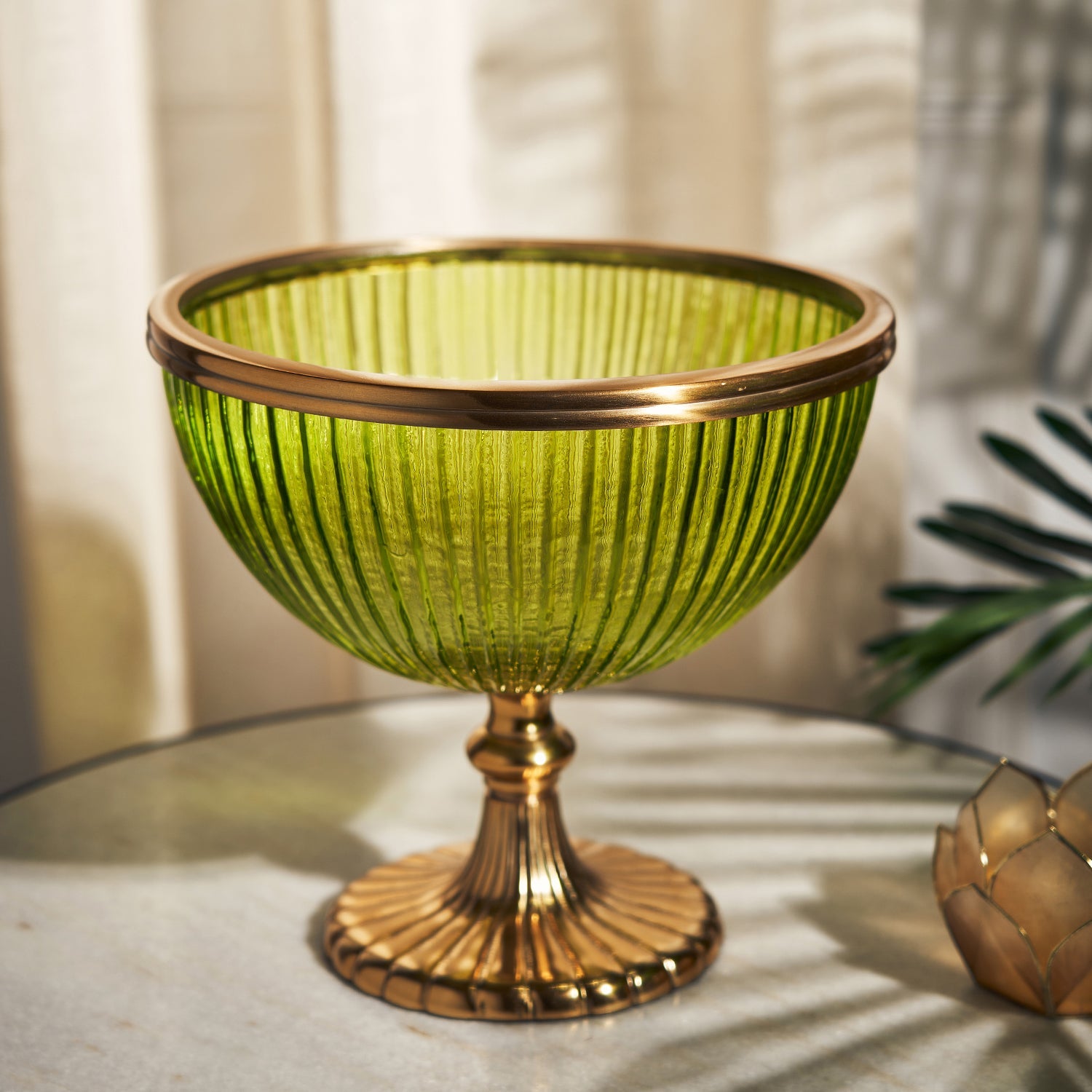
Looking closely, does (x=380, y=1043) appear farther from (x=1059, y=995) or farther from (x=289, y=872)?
(x=1059, y=995)

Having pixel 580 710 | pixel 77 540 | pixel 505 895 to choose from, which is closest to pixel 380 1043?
pixel 505 895

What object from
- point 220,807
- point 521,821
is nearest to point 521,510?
point 521,821

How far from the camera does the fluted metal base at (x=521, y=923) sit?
564 millimetres

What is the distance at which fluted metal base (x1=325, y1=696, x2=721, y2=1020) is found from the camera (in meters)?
0.56

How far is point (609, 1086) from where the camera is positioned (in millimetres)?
516

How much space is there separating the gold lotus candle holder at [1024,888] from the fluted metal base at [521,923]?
109 mm

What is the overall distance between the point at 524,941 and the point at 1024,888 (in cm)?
20

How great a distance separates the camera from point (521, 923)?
594 mm

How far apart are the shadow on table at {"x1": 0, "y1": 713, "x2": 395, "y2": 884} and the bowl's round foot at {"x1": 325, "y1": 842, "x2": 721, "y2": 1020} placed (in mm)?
68

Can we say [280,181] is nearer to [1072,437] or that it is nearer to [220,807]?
[220,807]

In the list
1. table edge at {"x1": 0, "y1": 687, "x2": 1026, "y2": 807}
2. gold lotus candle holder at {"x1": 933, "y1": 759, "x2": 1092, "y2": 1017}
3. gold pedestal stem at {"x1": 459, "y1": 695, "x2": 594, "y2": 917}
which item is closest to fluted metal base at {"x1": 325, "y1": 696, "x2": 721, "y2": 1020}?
gold pedestal stem at {"x1": 459, "y1": 695, "x2": 594, "y2": 917}

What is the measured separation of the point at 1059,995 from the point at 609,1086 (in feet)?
0.59

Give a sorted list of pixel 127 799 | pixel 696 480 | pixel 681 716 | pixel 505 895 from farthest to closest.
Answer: pixel 681 716 → pixel 127 799 → pixel 505 895 → pixel 696 480

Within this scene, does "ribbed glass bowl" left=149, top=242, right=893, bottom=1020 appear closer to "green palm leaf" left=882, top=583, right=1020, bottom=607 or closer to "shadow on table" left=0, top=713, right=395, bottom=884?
"shadow on table" left=0, top=713, right=395, bottom=884
